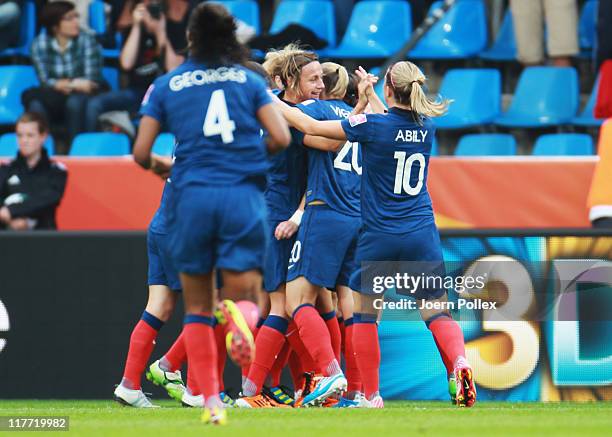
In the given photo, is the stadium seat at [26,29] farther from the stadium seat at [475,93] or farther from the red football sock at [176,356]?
the red football sock at [176,356]

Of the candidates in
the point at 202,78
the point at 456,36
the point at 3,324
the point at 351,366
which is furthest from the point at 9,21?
the point at 202,78

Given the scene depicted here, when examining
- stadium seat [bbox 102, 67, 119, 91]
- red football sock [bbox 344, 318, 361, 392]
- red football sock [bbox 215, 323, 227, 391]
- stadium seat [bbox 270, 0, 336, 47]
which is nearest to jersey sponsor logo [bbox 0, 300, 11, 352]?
red football sock [bbox 215, 323, 227, 391]

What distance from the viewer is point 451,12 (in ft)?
46.7

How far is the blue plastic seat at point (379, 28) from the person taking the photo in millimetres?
14164

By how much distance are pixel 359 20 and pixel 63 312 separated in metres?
5.47

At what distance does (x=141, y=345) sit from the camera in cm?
875

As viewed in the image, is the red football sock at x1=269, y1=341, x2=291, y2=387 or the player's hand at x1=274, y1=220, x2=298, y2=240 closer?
the player's hand at x1=274, y1=220, x2=298, y2=240

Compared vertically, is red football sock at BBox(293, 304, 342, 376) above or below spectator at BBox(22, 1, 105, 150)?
below

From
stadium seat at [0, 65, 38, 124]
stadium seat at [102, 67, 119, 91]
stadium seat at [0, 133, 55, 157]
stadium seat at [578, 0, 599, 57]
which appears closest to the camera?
stadium seat at [0, 133, 55, 157]

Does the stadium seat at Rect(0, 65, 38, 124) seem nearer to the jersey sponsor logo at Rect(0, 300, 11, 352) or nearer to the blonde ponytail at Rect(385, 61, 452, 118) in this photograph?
the jersey sponsor logo at Rect(0, 300, 11, 352)

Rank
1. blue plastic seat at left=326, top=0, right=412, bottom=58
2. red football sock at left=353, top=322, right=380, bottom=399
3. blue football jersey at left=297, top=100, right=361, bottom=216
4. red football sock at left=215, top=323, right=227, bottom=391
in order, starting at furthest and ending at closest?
1. blue plastic seat at left=326, top=0, right=412, bottom=58
2. red football sock at left=215, top=323, right=227, bottom=391
3. blue football jersey at left=297, top=100, right=361, bottom=216
4. red football sock at left=353, top=322, right=380, bottom=399

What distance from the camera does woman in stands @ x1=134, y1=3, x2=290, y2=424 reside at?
6445mm

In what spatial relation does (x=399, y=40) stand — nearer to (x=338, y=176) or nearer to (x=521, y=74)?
(x=521, y=74)

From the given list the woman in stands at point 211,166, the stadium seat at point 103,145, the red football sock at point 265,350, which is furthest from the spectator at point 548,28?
the woman in stands at point 211,166
